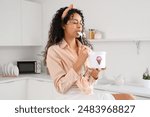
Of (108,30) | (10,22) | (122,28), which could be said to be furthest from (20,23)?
(122,28)

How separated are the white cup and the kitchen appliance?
97.1 inches

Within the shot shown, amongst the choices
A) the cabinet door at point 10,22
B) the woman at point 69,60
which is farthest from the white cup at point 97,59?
the cabinet door at point 10,22

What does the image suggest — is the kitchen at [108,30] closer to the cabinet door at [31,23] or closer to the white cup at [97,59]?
the cabinet door at [31,23]

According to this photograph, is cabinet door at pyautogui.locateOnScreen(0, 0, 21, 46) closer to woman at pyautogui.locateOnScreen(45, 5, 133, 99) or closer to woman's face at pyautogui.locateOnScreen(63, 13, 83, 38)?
woman at pyautogui.locateOnScreen(45, 5, 133, 99)

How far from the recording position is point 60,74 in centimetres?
159

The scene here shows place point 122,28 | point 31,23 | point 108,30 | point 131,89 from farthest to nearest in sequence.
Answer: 1. point 31,23
2. point 108,30
3. point 122,28
4. point 131,89

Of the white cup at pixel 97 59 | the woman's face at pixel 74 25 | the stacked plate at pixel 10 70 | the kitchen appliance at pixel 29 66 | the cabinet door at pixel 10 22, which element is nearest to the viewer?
the white cup at pixel 97 59

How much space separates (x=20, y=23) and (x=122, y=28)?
155 centimetres

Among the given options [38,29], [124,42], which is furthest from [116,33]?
[38,29]

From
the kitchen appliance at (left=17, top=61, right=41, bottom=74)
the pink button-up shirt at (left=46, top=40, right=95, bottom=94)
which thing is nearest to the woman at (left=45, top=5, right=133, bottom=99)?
the pink button-up shirt at (left=46, top=40, right=95, bottom=94)

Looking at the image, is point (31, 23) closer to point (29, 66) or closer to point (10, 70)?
point (29, 66)

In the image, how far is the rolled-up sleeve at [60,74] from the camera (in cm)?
155

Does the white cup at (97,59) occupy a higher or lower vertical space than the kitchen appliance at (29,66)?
higher

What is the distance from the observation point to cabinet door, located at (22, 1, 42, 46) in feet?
12.0
